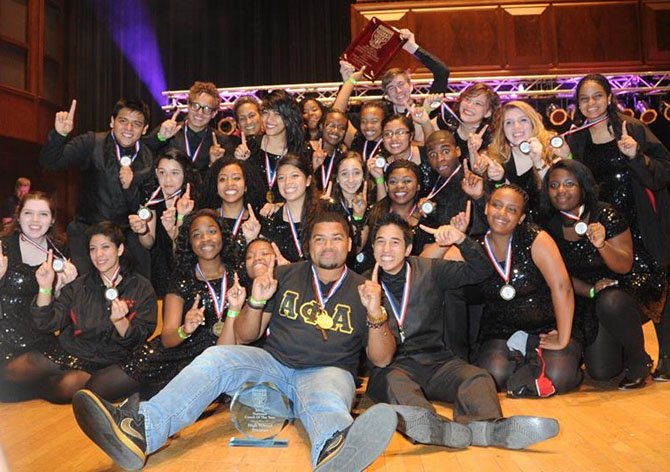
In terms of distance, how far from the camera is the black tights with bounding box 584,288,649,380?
363 cm

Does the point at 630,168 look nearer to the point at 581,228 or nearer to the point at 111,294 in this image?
the point at 581,228

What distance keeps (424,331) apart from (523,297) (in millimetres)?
758

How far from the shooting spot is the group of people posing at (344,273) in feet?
8.99

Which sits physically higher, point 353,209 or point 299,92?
point 299,92

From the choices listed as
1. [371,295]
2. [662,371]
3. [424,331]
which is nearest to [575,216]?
[662,371]

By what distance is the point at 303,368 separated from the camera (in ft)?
9.57

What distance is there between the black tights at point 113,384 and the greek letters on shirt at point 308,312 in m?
1.11

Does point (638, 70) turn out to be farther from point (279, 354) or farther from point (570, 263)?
point (279, 354)

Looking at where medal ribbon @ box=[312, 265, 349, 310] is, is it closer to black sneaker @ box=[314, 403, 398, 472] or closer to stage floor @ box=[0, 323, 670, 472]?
stage floor @ box=[0, 323, 670, 472]

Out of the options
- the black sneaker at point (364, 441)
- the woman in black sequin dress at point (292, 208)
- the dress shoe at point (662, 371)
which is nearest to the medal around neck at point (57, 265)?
the woman in black sequin dress at point (292, 208)

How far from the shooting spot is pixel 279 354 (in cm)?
297

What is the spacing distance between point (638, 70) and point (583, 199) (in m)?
5.65

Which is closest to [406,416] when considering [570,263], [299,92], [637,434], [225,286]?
[637,434]

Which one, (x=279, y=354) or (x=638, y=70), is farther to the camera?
(x=638, y=70)
